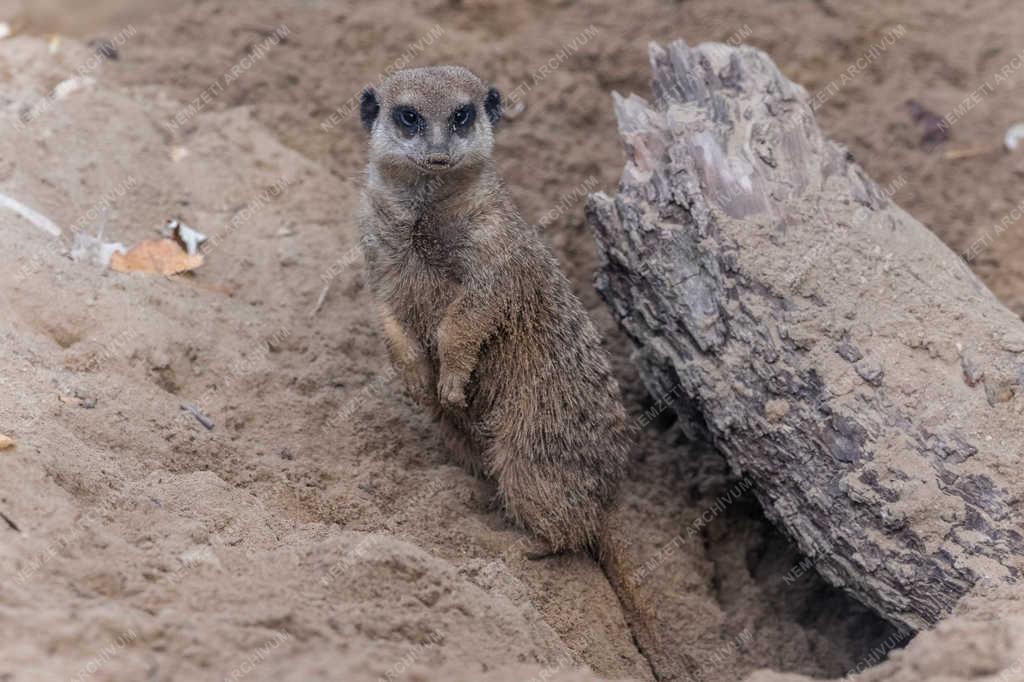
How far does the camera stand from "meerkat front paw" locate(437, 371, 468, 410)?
14.2 feet

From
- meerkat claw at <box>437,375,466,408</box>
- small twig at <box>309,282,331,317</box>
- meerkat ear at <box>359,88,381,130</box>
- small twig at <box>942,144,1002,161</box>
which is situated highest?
small twig at <box>942,144,1002,161</box>

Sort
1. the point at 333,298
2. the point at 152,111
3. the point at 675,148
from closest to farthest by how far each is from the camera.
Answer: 1. the point at 675,148
2. the point at 333,298
3. the point at 152,111

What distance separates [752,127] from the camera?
4.30m

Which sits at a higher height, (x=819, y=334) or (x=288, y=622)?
(x=819, y=334)

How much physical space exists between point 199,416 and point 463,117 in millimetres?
1551

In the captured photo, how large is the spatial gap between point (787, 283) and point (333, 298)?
2.29 m

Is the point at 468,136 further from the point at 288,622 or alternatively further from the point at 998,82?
the point at 998,82

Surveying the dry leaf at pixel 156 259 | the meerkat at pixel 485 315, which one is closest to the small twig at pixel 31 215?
the dry leaf at pixel 156 259

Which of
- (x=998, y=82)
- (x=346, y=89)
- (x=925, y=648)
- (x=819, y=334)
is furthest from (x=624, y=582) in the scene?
(x=998, y=82)

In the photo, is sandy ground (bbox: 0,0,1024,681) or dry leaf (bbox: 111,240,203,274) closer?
sandy ground (bbox: 0,0,1024,681)

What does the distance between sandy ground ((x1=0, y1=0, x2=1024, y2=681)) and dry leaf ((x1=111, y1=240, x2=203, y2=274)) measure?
72 mm

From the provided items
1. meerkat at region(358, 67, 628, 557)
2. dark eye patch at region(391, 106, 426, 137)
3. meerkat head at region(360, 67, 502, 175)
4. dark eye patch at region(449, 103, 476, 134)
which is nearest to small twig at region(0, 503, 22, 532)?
meerkat at region(358, 67, 628, 557)

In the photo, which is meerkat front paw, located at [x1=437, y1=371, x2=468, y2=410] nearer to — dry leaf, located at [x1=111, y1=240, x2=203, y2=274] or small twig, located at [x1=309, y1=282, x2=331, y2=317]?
small twig, located at [x1=309, y1=282, x2=331, y2=317]

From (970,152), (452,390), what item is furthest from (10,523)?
(970,152)
